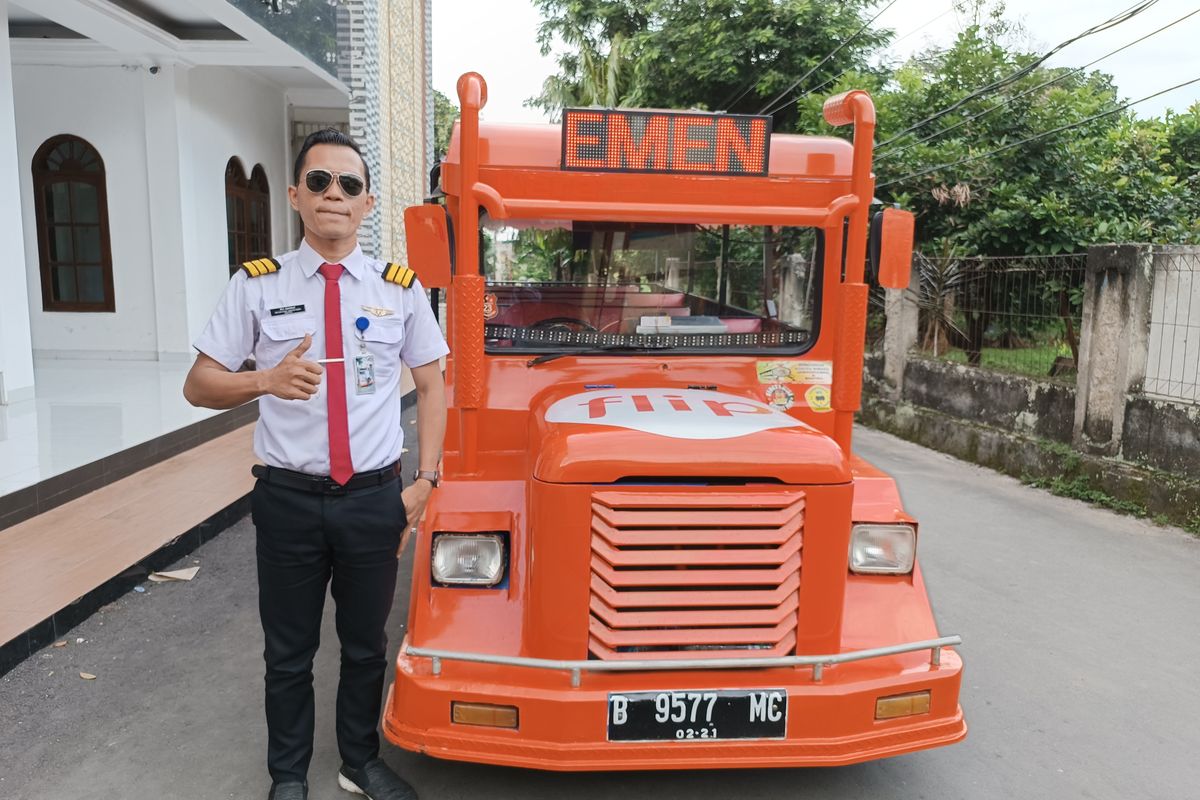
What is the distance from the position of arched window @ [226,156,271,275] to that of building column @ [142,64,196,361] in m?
1.49

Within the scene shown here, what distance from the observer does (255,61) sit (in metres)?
11.1

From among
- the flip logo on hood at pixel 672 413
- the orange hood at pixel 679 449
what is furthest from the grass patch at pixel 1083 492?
the orange hood at pixel 679 449

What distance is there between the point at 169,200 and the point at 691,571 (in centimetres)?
1044

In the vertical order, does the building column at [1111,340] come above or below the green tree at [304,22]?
below

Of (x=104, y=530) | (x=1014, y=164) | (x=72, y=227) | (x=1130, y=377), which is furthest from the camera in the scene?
(x=72, y=227)

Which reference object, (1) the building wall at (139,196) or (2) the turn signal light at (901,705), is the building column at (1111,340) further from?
(1) the building wall at (139,196)

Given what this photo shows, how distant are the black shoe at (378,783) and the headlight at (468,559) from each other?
2.05 feet

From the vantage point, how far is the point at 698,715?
2.65 m

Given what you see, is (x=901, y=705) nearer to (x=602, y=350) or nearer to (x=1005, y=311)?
(x=602, y=350)

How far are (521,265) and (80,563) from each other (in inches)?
115

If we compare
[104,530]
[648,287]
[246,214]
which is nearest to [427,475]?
[648,287]

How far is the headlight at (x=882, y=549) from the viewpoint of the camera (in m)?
3.15

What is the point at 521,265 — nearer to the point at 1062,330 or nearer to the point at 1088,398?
the point at 1088,398

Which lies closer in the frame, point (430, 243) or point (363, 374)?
point (363, 374)
